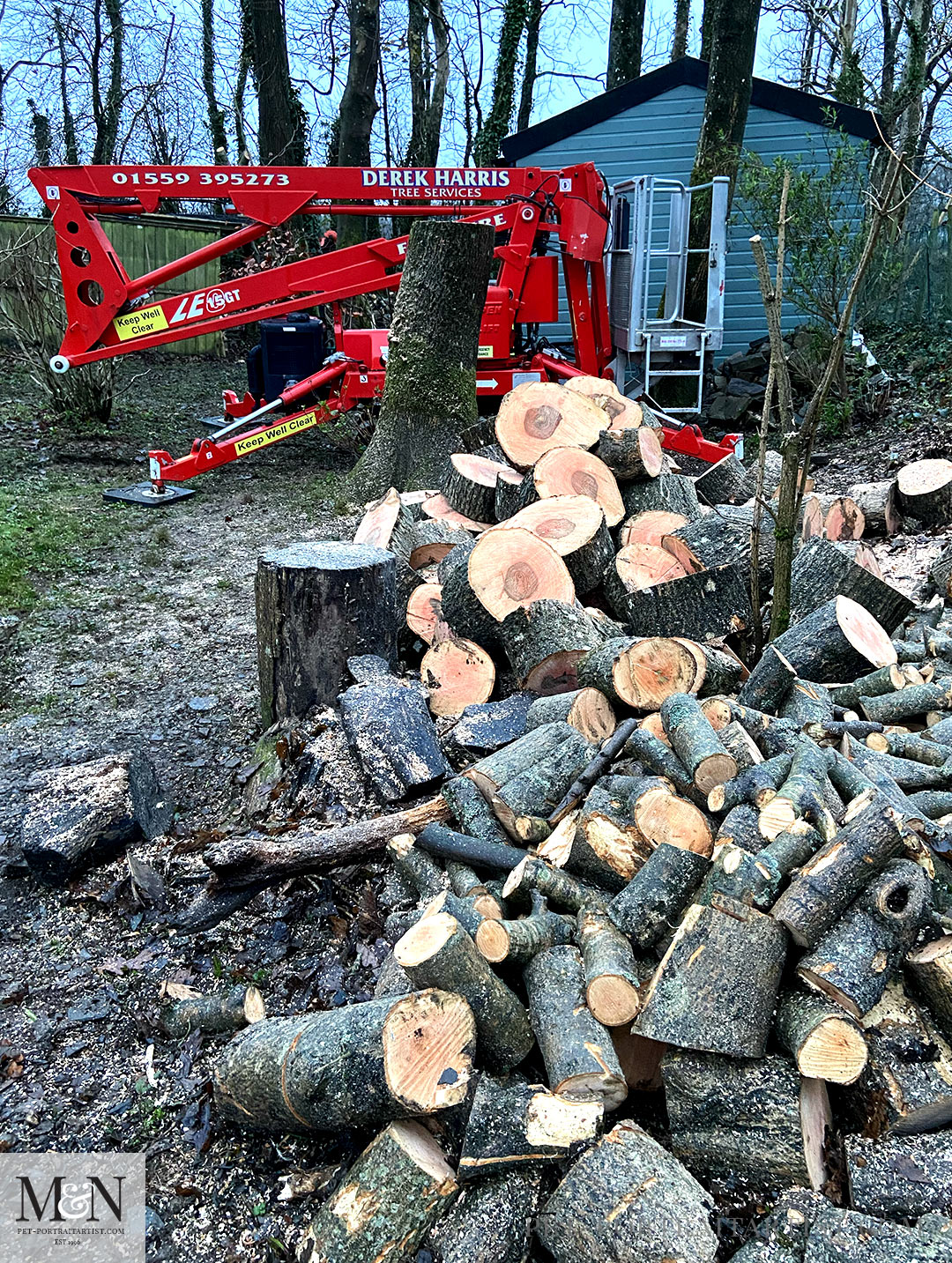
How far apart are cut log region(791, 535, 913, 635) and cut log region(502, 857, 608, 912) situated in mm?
2197

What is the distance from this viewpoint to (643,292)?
9453 millimetres

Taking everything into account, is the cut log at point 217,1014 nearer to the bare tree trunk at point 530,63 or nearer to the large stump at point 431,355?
the large stump at point 431,355

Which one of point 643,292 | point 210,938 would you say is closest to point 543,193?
point 643,292

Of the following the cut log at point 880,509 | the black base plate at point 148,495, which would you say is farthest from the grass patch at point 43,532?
the cut log at point 880,509

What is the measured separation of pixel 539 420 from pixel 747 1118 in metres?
4.20

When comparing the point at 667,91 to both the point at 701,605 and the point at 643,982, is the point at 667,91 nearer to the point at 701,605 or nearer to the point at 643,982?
the point at 701,605

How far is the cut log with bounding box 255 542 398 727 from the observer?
3631mm

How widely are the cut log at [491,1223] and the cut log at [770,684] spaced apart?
1873 millimetres

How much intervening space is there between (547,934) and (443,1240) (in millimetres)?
711

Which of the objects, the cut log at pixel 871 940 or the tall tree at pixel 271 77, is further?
the tall tree at pixel 271 77

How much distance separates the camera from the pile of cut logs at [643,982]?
1868mm

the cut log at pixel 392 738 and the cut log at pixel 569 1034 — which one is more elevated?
the cut log at pixel 392 738

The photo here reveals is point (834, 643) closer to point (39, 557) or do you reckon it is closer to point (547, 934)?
point (547, 934)

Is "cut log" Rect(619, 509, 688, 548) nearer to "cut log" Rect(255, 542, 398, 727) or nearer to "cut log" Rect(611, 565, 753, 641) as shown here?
"cut log" Rect(611, 565, 753, 641)
